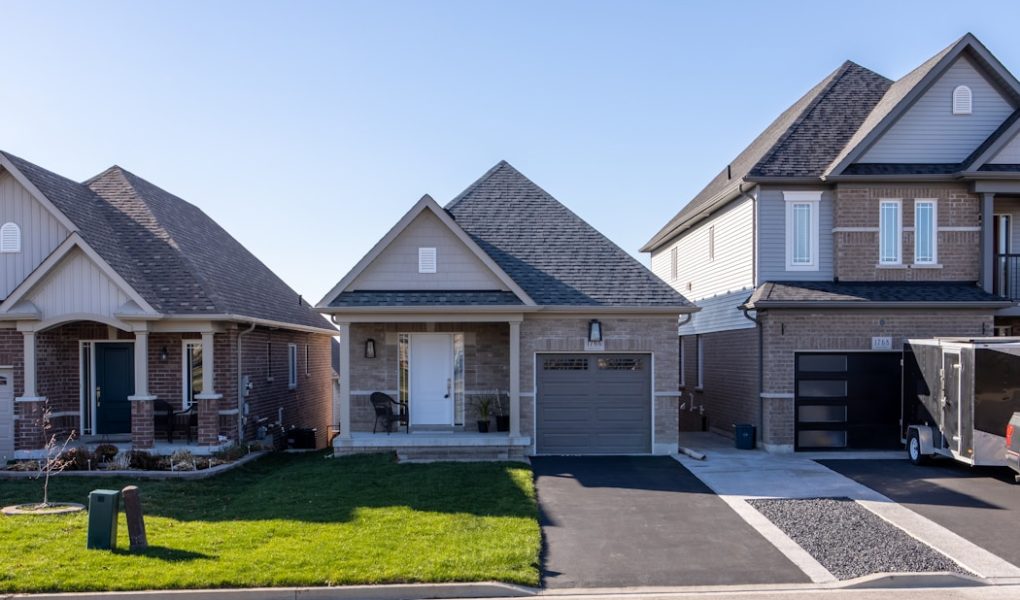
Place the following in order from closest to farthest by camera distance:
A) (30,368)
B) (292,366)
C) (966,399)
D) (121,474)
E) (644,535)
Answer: (644,535) < (966,399) < (121,474) < (30,368) < (292,366)

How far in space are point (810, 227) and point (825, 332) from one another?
8.13ft

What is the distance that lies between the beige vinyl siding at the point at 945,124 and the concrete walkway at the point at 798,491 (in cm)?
681

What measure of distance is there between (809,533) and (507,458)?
22.6ft

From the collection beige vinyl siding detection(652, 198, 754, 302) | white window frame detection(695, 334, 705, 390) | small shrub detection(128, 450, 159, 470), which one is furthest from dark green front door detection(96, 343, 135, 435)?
white window frame detection(695, 334, 705, 390)

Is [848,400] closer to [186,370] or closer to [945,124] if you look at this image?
[945,124]

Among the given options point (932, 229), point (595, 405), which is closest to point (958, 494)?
point (595, 405)

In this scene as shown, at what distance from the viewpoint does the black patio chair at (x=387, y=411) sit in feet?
55.0

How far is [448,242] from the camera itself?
16.4m

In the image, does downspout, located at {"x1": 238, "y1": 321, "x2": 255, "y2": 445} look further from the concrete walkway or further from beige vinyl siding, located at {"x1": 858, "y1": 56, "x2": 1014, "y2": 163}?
beige vinyl siding, located at {"x1": 858, "y1": 56, "x2": 1014, "y2": 163}

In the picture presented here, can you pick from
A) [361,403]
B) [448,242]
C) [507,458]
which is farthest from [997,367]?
[361,403]

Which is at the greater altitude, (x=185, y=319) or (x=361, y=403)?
(x=185, y=319)

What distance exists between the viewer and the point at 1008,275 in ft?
58.9

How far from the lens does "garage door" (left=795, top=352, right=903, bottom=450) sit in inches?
658

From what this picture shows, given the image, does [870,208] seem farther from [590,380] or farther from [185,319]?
[185,319]
